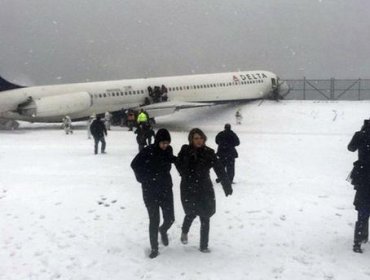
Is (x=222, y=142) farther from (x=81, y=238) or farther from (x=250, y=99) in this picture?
(x=250, y=99)

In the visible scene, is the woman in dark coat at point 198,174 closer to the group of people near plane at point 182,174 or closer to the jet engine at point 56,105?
the group of people near plane at point 182,174

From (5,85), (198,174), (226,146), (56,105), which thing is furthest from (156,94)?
(198,174)

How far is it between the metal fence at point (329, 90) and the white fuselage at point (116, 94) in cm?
686

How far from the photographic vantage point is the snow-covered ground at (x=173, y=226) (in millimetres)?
7172

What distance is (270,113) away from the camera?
124 feet

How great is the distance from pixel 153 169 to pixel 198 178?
2.24ft

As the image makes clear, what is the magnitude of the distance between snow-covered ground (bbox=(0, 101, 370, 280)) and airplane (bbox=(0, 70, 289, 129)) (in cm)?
1189

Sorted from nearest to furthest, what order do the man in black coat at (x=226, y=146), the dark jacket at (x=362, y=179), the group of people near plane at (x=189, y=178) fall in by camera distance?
1. the group of people near plane at (x=189, y=178)
2. the dark jacket at (x=362, y=179)
3. the man in black coat at (x=226, y=146)

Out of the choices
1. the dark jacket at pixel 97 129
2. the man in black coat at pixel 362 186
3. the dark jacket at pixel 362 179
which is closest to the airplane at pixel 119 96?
the dark jacket at pixel 97 129

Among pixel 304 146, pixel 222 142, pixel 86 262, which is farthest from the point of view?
pixel 304 146

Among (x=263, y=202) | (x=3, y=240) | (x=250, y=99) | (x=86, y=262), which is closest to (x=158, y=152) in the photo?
(x=86, y=262)

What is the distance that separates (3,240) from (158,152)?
3276 mm

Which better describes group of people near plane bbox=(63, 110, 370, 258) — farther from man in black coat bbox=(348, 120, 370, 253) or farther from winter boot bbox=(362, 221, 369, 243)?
winter boot bbox=(362, 221, 369, 243)

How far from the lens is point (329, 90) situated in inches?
1941
